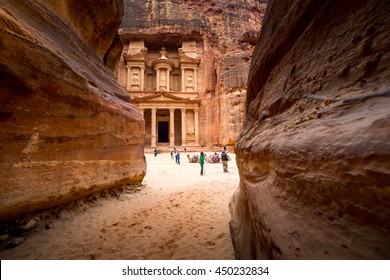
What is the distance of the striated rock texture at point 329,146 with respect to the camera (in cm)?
77

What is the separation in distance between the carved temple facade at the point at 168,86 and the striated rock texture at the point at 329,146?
23893 mm

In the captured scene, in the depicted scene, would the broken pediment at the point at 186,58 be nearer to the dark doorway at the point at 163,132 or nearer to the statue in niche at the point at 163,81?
the statue in niche at the point at 163,81

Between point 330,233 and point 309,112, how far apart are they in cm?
85

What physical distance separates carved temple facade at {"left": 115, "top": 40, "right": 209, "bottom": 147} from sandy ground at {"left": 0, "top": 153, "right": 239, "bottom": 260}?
21.3m

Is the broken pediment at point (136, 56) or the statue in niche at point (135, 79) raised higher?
the broken pediment at point (136, 56)

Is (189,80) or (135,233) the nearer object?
(135,233)

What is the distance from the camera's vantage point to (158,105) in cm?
2631

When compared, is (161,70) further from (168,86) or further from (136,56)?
(136,56)

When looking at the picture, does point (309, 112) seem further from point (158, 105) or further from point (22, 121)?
point (158, 105)

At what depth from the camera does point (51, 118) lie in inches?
118

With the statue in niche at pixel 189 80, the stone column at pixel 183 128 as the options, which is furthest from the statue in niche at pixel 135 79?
the stone column at pixel 183 128

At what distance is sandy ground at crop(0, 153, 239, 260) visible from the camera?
2.39 metres

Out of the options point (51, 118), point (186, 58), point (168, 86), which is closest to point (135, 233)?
point (51, 118)

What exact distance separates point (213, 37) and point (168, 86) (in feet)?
38.9
